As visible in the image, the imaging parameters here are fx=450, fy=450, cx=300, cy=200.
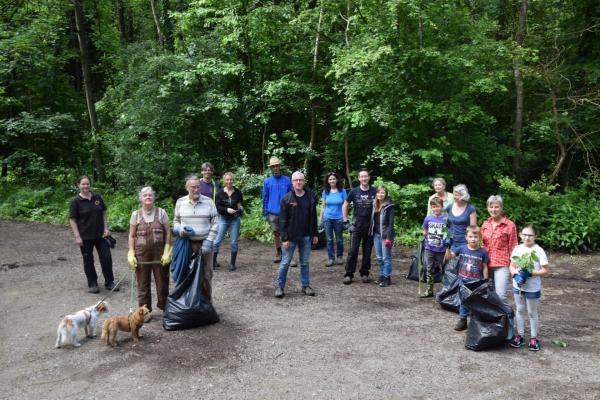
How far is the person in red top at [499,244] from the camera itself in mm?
5191

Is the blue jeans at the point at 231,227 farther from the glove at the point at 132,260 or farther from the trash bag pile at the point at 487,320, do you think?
the trash bag pile at the point at 487,320

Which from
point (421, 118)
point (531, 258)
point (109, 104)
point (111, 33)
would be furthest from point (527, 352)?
point (111, 33)

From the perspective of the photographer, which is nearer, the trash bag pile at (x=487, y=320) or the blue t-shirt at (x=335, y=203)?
the trash bag pile at (x=487, y=320)

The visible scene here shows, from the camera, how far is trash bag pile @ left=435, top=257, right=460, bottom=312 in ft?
19.5

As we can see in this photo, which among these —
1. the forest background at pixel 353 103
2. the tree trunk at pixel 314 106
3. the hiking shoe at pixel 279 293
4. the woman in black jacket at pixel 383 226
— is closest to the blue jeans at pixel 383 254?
the woman in black jacket at pixel 383 226

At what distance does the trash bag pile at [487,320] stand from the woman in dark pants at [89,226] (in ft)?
17.2

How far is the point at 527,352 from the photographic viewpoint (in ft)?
15.6

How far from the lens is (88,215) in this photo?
6.72m

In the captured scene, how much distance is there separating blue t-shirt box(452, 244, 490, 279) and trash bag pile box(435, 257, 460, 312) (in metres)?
0.57

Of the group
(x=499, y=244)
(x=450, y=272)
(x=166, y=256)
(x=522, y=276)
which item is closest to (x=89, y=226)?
(x=166, y=256)

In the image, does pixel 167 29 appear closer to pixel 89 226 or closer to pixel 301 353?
pixel 89 226

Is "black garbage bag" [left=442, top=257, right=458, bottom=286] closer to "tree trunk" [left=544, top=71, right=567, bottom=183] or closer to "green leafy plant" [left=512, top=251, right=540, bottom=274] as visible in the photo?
"green leafy plant" [left=512, top=251, right=540, bottom=274]

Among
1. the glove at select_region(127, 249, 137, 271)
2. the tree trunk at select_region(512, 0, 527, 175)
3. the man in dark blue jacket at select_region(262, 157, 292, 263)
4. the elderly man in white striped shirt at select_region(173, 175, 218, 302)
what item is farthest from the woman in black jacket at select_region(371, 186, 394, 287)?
the tree trunk at select_region(512, 0, 527, 175)

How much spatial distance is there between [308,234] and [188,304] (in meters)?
2.05
